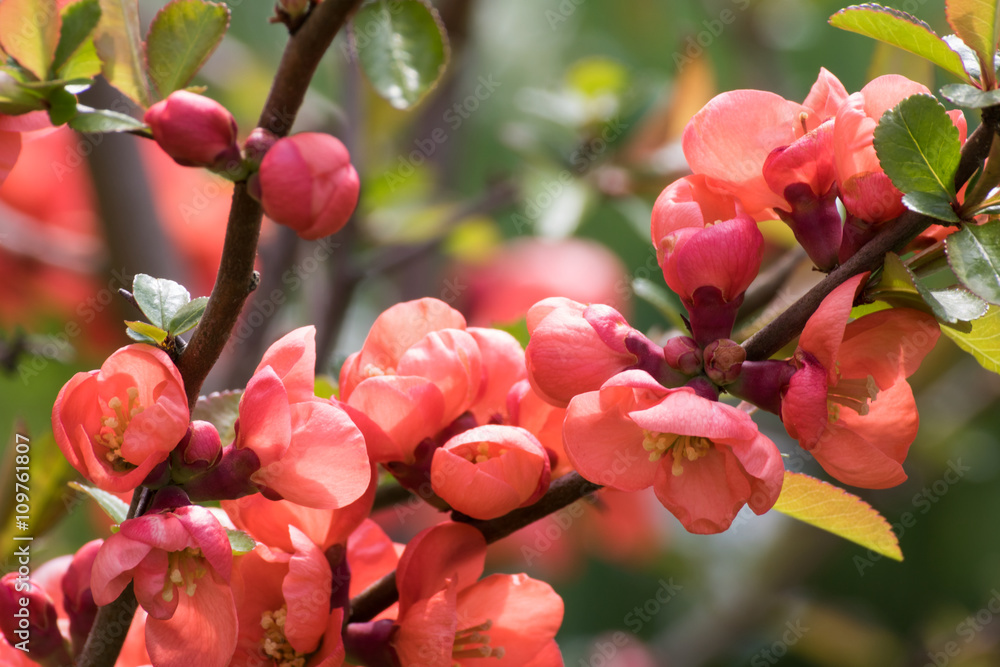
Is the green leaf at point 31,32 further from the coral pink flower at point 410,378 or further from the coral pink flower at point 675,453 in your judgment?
the coral pink flower at point 675,453

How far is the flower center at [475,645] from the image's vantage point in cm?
57

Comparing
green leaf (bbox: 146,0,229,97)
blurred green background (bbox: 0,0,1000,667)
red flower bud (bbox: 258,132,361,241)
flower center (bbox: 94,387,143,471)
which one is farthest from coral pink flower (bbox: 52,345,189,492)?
blurred green background (bbox: 0,0,1000,667)

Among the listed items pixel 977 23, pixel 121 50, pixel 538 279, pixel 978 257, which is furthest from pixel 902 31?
pixel 538 279

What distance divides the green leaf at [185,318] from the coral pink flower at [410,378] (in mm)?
112

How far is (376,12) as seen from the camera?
0.66 m

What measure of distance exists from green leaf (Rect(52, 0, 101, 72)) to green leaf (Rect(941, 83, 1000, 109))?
1.61 ft

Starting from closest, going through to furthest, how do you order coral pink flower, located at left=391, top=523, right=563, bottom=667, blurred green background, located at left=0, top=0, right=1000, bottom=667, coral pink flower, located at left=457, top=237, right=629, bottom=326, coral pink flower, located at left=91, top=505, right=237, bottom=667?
coral pink flower, located at left=91, top=505, right=237, bottom=667
coral pink flower, located at left=391, top=523, right=563, bottom=667
blurred green background, located at left=0, top=0, right=1000, bottom=667
coral pink flower, located at left=457, top=237, right=629, bottom=326

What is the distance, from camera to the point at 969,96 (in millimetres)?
492

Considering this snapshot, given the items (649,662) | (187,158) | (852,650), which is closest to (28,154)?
(187,158)

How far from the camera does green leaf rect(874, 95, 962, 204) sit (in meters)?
0.50

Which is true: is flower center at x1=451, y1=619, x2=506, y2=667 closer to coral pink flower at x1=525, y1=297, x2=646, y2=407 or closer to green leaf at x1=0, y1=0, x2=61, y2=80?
coral pink flower at x1=525, y1=297, x2=646, y2=407

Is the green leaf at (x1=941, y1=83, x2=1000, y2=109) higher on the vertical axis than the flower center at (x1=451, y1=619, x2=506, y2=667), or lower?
higher

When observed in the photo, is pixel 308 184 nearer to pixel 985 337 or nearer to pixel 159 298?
pixel 159 298

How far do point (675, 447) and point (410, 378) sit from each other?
0.54 feet
